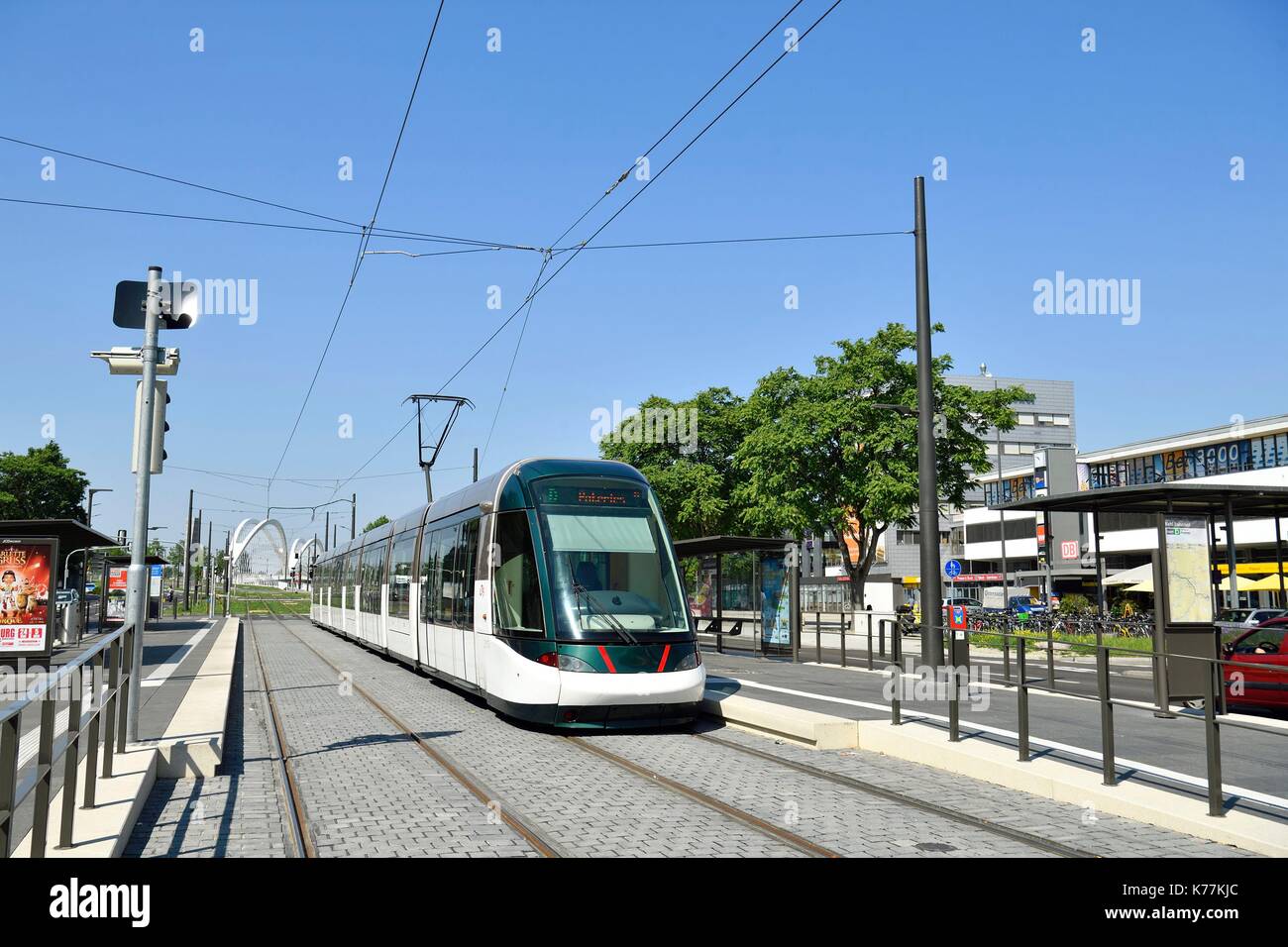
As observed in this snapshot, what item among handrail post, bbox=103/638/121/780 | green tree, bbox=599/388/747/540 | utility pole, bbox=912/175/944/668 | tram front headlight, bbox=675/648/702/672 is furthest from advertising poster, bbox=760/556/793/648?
Answer: green tree, bbox=599/388/747/540

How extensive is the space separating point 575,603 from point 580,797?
3.43m

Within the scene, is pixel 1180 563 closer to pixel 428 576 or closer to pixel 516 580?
pixel 516 580

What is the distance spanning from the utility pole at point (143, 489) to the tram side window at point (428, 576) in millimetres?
6823

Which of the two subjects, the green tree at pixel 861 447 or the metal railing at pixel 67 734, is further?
the green tree at pixel 861 447

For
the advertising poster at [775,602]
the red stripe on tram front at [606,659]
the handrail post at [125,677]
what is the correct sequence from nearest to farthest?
the handrail post at [125,677] → the red stripe on tram front at [606,659] → the advertising poster at [775,602]

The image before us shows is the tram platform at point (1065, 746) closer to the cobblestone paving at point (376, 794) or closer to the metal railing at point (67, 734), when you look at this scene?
the cobblestone paving at point (376, 794)

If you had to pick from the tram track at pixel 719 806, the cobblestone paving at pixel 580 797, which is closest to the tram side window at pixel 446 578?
the cobblestone paving at pixel 580 797

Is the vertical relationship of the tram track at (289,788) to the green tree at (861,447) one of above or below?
below

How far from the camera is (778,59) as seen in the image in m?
11.2

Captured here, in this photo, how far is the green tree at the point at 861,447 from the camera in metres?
36.2

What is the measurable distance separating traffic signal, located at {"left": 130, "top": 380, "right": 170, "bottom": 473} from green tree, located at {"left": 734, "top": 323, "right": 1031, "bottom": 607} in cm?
2740

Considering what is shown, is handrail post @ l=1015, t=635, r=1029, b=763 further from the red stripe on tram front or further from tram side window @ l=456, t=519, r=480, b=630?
tram side window @ l=456, t=519, r=480, b=630

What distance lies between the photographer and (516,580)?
1203 centimetres
